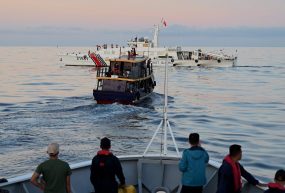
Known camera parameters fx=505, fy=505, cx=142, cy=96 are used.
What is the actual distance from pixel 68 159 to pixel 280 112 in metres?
21.6

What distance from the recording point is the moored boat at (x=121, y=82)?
3450 cm

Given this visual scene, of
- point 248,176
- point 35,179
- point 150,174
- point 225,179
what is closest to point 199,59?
point 150,174

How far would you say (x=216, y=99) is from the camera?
45.6m

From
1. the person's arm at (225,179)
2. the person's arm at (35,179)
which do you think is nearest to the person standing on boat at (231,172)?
the person's arm at (225,179)

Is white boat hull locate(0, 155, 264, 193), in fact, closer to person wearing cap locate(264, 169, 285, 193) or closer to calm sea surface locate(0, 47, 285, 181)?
person wearing cap locate(264, 169, 285, 193)

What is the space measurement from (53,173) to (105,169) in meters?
0.93

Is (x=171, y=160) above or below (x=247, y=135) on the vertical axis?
above

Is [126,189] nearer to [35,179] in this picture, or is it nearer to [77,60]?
[35,179]

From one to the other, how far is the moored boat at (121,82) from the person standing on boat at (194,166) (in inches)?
1052

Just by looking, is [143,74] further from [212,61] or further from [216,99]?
[212,61]

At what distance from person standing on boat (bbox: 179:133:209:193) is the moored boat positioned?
87.7 ft

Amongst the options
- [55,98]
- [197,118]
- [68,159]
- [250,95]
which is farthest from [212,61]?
[68,159]

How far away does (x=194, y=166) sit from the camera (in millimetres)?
7512

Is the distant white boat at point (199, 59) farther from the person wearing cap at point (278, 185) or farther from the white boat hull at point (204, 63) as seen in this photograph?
the person wearing cap at point (278, 185)
